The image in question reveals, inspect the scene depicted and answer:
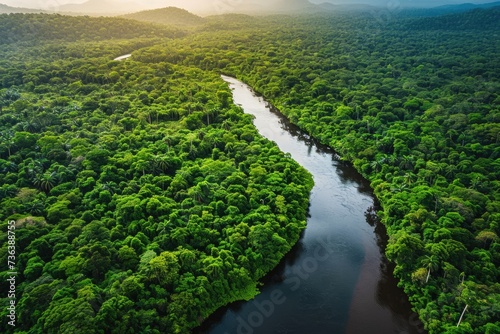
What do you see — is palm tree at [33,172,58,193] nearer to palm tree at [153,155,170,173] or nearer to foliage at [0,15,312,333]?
foliage at [0,15,312,333]

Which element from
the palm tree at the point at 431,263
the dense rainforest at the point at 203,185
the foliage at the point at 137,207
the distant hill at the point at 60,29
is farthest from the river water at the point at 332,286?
the distant hill at the point at 60,29

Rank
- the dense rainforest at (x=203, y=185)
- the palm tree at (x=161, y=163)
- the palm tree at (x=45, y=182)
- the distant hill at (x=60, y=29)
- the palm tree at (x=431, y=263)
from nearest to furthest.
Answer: the dense rainforest at (x=203, y=185) → the palm tree at (x=431, y=263) → the palm tree at (x=45, y=182) → the palm tree at (x=161, y=163) → the distant hill at (x=60, y=29)

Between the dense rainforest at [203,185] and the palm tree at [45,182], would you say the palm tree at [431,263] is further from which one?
the palm tree at [45,182]

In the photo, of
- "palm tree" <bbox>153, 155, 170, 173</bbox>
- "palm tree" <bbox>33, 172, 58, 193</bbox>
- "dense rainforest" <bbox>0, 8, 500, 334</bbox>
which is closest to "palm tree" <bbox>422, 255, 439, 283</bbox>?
"dense rainforest" <bbox>0, 8, 500, 334</bbox>

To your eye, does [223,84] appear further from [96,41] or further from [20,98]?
[96,41]

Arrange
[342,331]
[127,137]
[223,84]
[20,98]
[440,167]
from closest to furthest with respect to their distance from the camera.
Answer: [342,331] < [440,167] < [127,137] < [20,98] < [223,84]

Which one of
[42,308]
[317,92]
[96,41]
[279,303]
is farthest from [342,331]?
[96,41]

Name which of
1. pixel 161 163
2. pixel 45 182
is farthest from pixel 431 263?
pixel 45 182
